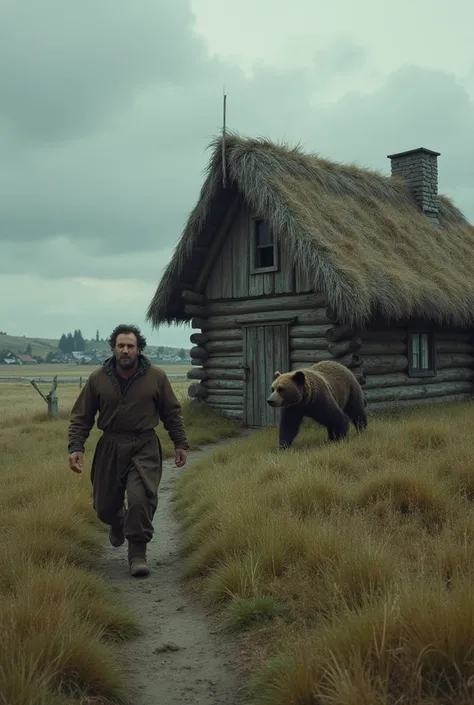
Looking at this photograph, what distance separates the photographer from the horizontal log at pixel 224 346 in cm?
1602

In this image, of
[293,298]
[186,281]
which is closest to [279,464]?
[293,298]

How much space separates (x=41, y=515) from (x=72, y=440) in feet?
2.64

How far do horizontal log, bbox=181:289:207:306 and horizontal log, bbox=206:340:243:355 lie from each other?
0.98 metres

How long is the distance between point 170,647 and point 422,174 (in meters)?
17.3

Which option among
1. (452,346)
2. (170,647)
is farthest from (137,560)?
(452,346)

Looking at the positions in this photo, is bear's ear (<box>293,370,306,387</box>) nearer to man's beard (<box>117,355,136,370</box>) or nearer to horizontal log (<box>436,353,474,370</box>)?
man's beard (<box>117,355,136,370</box>)

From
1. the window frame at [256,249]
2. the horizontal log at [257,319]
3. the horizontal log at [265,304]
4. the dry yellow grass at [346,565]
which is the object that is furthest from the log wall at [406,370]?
the dry yellow grass at [346,565]

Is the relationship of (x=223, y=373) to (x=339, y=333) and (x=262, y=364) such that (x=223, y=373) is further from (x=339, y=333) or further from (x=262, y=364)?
(x=339, y=333)

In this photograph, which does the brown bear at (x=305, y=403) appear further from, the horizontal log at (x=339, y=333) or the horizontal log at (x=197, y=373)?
the horizontal log at (x=197, y=373)

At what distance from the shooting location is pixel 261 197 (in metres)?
13.8

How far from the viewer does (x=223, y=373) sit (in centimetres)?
1641

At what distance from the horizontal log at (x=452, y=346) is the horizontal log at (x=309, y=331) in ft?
13.3

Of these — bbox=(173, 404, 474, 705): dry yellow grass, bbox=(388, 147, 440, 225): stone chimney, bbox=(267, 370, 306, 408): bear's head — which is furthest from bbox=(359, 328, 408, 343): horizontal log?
bbox=(173, 404, 474, 705): dry yellow grass

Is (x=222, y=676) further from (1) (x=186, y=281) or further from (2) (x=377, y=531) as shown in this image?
(1) (x=186, y=281)
